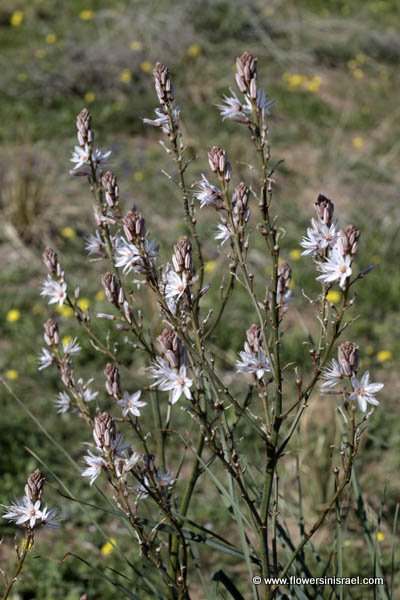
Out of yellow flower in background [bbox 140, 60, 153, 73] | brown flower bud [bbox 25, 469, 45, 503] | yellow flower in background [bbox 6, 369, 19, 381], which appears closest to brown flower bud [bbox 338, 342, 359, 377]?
brown flower bud [bbox 25, 469, 45, 503]

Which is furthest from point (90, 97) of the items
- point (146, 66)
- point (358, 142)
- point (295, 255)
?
point (295, 255)

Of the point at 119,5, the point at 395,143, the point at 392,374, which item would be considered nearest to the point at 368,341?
the point at 392,374

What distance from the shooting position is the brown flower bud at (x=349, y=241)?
1.53 meters

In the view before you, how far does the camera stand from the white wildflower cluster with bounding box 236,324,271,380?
5.75 feet

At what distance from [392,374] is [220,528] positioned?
1469 millimetres

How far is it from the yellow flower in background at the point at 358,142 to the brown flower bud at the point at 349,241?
541 cm

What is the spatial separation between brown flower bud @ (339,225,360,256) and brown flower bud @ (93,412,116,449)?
569mm

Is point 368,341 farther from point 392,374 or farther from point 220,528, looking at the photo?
point 220,528

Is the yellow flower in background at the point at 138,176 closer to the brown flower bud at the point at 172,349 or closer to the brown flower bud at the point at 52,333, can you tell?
the brown flower bud at the point at 52,333

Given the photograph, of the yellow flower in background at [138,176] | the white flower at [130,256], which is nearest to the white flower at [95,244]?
the white flower at [130,256]

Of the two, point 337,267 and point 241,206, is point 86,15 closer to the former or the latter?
point 241,206

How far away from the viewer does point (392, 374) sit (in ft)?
14.6

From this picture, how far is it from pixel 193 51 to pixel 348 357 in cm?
677

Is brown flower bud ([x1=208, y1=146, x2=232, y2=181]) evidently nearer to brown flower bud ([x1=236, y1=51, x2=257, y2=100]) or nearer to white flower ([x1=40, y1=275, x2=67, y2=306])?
brown flower bud ([x1=236, y1=51, x2=257, y2=100])
